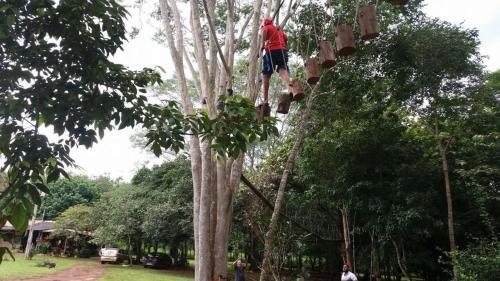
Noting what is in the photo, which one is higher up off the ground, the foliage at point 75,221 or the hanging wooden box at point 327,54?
the hanging wooden box at point 327,54

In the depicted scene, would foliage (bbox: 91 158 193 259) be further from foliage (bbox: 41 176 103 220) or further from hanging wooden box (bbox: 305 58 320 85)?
hanging wooden box (bbox: 305 58 320 85)

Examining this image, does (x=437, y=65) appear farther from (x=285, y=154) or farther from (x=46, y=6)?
(x=46, y=6)

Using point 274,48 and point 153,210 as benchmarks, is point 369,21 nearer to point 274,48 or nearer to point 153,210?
point 274,48

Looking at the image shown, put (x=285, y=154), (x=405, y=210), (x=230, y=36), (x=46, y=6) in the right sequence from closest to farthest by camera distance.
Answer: (x=46, y=6), (x=230, y=36), (x=405, y=210), (x=285, y=154)

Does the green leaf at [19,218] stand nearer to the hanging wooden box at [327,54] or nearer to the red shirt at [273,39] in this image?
the hanging wooden box at [327,54]

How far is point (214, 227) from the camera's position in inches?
241

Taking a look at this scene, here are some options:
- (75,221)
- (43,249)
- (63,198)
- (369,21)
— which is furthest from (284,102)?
(63,198)

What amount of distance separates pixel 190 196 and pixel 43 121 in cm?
1484

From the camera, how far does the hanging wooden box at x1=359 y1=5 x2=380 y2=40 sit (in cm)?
314

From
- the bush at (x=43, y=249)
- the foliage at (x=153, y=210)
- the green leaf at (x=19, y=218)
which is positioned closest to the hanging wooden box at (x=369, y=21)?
the green leaf at (x=19, y=218)

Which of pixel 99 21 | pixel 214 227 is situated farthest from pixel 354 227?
pixel 99 21

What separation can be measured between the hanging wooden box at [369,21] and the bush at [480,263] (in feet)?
20.4

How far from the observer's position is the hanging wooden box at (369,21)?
3.14 metres

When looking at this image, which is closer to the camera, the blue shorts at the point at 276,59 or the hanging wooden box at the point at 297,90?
the hanging wooden box at the point at 297,90
